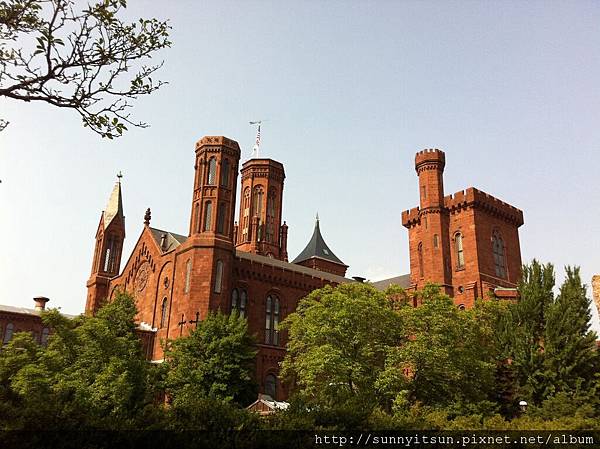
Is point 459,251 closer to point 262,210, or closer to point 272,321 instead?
point 272,321

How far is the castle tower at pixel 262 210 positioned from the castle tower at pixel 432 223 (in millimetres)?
21002

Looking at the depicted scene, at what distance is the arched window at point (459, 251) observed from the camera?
44.2 metres

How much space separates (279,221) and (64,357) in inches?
A: 1569

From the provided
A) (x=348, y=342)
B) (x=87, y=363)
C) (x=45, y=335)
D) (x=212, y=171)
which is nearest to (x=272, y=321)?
(x=212, y=171)

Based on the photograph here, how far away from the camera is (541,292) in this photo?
98.0 feet

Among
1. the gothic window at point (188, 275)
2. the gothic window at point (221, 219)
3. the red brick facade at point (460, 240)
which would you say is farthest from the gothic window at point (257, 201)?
the gothic window at point (188, 275)

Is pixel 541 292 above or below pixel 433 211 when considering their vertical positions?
below

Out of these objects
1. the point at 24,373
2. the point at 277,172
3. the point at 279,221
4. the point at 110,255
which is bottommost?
the point at 24,373

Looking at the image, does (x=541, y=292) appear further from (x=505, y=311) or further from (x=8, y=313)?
(x=8, y=313)

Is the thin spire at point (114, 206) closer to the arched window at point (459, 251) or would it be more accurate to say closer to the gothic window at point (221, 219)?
the gothic window at point (221, 219)

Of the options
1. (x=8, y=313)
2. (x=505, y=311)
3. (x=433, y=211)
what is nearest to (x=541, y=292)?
(x=505, y=311)

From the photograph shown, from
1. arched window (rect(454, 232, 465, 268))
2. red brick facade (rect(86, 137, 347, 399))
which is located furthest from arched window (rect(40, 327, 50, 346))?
arched window (rect(454, 232, 465, 268))

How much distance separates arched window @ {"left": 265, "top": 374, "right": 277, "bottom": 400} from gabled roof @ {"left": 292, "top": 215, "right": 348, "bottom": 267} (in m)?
29.5

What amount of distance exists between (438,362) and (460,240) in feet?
69.5
